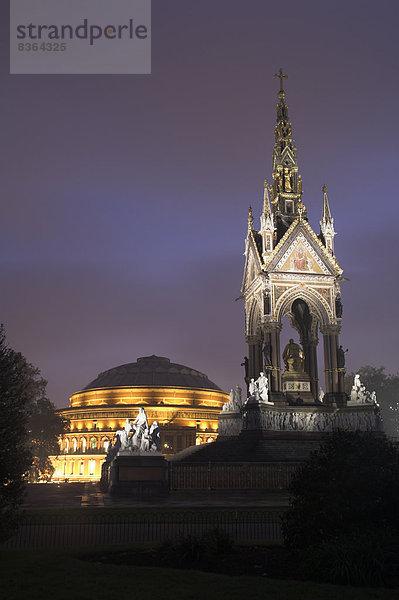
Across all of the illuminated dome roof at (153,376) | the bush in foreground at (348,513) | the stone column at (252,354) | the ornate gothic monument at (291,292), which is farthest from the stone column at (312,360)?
the illuminated dome roof at (153,376)

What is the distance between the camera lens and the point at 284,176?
5053cm

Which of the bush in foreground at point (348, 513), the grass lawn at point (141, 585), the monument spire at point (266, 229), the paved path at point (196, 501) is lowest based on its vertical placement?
the paved path at point (196, 501)

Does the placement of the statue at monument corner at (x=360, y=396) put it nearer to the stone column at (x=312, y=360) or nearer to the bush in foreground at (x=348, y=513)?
the stone column at (x=312, y=360)

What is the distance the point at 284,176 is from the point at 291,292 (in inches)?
428

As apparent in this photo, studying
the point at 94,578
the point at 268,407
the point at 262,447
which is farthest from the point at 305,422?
the point at 94,578

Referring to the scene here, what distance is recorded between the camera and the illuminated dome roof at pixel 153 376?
96.2 m

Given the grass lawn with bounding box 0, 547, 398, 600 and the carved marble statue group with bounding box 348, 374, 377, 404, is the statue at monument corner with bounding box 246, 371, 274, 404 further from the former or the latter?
the grass lawn with bounding box 0, 547, 398, 600

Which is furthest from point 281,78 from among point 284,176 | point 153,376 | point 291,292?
point 153,376

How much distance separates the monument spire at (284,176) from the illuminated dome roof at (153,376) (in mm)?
50974

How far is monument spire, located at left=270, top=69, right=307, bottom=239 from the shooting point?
4884cm

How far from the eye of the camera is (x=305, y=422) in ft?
135

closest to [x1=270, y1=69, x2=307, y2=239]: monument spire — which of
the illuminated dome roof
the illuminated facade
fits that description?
the illuminated facade

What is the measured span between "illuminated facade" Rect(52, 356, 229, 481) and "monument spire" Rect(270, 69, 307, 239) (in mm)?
42191

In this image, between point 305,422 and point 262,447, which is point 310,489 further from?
point 305,422
